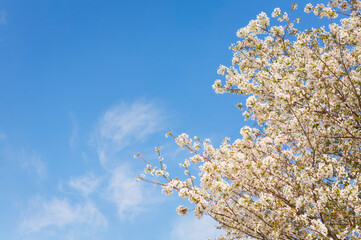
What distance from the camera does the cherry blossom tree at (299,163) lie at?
23.5 ft

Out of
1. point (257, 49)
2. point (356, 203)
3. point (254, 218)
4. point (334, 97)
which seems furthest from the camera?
point (257, 49)

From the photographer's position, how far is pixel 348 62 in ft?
28.9

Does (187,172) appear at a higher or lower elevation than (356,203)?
higher

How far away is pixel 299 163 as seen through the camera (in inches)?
338

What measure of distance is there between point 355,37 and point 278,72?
8.31ft

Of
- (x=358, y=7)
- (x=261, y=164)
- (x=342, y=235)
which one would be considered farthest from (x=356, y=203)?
(x=358, y=7)

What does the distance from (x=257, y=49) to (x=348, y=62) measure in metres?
4.17

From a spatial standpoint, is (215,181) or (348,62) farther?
(348,62)

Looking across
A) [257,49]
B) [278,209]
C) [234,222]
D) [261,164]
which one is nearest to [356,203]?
[278,209]

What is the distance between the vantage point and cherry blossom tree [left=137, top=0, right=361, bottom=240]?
7.17 meters

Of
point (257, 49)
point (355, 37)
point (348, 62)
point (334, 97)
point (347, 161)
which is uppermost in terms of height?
point (257, 49)

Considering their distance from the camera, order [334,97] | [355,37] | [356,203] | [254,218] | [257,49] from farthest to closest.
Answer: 1. [257,49]
2. [355,37]
3. [334,97]
4. [254,218]
5. [356,203]

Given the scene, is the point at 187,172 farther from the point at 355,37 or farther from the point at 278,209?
the point at 355,37

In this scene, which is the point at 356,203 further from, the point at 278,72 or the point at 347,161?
the point at 278,72
